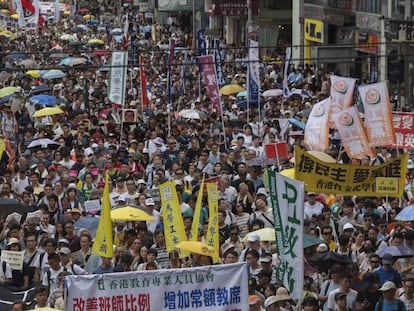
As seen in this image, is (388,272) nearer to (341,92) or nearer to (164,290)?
(164,290)

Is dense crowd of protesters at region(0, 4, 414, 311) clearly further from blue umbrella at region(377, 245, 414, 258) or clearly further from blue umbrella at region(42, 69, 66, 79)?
blue umbrella at region(42, 69, 66, 79)

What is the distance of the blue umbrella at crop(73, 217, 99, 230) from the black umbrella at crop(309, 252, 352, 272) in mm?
3007

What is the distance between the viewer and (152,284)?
12.4 m

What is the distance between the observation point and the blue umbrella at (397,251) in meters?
15.2

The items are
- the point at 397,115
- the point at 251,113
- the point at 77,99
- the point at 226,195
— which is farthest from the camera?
the point at 77,99

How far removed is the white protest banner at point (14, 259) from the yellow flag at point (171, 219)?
1536 mm

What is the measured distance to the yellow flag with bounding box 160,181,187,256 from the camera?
51.4 ft

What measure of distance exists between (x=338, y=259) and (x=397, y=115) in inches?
242

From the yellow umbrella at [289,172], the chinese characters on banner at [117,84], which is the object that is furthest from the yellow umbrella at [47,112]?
the yellow umbrella at [289,172]

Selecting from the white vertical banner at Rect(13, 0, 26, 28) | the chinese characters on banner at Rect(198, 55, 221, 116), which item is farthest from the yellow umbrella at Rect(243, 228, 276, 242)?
the white vertical banner at Rect(13, 0, 26, 28)

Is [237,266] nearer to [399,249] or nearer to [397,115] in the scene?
[399,249]

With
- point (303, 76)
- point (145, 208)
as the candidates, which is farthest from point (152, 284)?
point (303, 76)

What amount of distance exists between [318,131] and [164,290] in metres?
9.47

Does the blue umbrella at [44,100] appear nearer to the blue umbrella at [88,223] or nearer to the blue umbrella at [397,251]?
the blue umbrella at [88,223]
